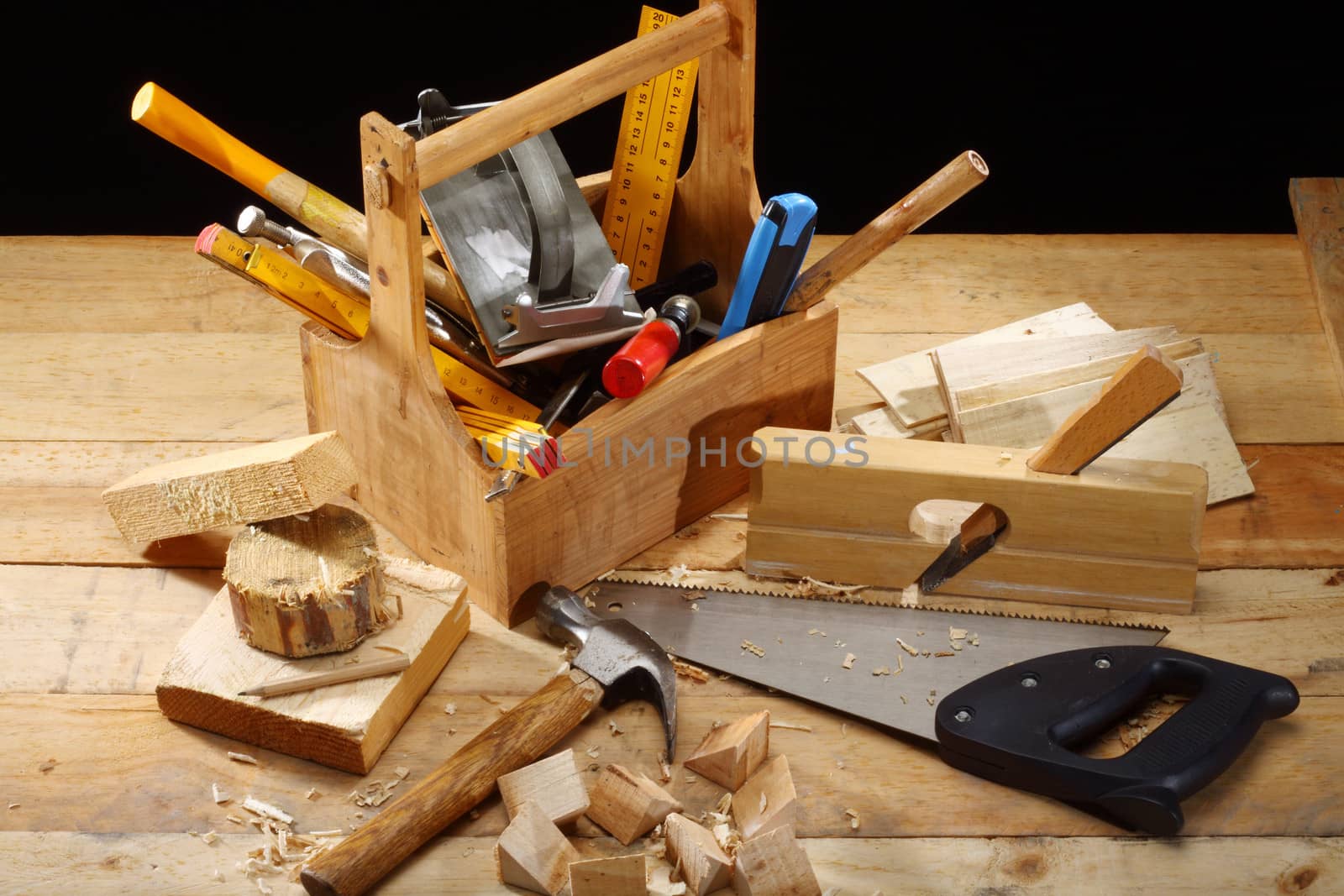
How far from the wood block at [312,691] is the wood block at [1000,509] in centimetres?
41

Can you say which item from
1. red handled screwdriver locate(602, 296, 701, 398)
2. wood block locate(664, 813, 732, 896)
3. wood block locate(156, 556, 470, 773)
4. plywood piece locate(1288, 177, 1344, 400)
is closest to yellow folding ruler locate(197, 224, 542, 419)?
red handled screwdriver locate(602, 296, 701, 398)

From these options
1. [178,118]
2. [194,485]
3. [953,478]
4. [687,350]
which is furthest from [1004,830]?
[178,118]

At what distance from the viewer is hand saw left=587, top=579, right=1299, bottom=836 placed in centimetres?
167

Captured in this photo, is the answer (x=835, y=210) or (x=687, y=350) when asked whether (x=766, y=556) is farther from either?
(x=835, y=210)

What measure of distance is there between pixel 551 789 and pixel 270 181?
79 centimetres

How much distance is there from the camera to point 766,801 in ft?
5.50

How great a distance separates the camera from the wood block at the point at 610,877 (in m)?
1.55

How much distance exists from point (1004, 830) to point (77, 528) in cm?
119

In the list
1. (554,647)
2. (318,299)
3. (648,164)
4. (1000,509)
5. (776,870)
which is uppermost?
(648,164)

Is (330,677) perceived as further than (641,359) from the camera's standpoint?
No

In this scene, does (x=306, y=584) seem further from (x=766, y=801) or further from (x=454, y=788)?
(x=766, y=801)

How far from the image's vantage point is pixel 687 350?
2064 mm

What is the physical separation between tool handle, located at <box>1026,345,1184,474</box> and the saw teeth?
7.0 inches

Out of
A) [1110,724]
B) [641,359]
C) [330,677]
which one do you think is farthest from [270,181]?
[1110,724]
